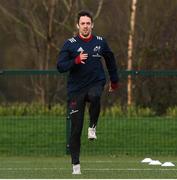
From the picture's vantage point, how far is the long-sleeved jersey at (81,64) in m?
13.1

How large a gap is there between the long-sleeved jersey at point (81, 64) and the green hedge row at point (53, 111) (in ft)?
25.6

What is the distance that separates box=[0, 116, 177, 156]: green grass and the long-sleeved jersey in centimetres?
745

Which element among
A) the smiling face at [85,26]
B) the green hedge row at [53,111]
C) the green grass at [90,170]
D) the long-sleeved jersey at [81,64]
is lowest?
the green grass at [90,170]

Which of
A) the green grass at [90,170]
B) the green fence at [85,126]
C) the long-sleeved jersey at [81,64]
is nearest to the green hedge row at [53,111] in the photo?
the green fence at [85,126]

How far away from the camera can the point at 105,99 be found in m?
22.8

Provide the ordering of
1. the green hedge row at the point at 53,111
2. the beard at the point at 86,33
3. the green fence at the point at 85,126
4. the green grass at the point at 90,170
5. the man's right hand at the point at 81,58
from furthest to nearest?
the green hedge row at the point at 53,111
the green fence at the point at 85,126
the green grass at the point at 90,170
the beard at the point at 86,33
the man's right hand at the point at 81,58

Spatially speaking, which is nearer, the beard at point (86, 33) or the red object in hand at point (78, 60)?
the red object in hand at point (78, 60)

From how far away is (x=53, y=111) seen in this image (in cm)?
2130

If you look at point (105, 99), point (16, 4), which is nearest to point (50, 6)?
point (16, 4)

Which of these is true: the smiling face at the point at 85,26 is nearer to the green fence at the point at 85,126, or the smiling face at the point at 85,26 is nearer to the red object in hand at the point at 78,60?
the red object in hand at the point at 78,60

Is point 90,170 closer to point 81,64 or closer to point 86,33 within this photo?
point 81,64

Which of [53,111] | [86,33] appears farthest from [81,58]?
[53,111]

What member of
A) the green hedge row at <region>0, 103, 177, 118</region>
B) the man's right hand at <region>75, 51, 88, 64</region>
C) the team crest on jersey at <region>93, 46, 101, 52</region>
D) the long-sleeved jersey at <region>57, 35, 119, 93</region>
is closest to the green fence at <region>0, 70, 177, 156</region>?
the green hedge row at <region>0, 103, 177, 118</region>

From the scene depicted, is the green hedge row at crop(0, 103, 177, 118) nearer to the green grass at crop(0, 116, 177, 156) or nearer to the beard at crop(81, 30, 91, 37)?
the green grass at crop(0, 116, 177, 156)
